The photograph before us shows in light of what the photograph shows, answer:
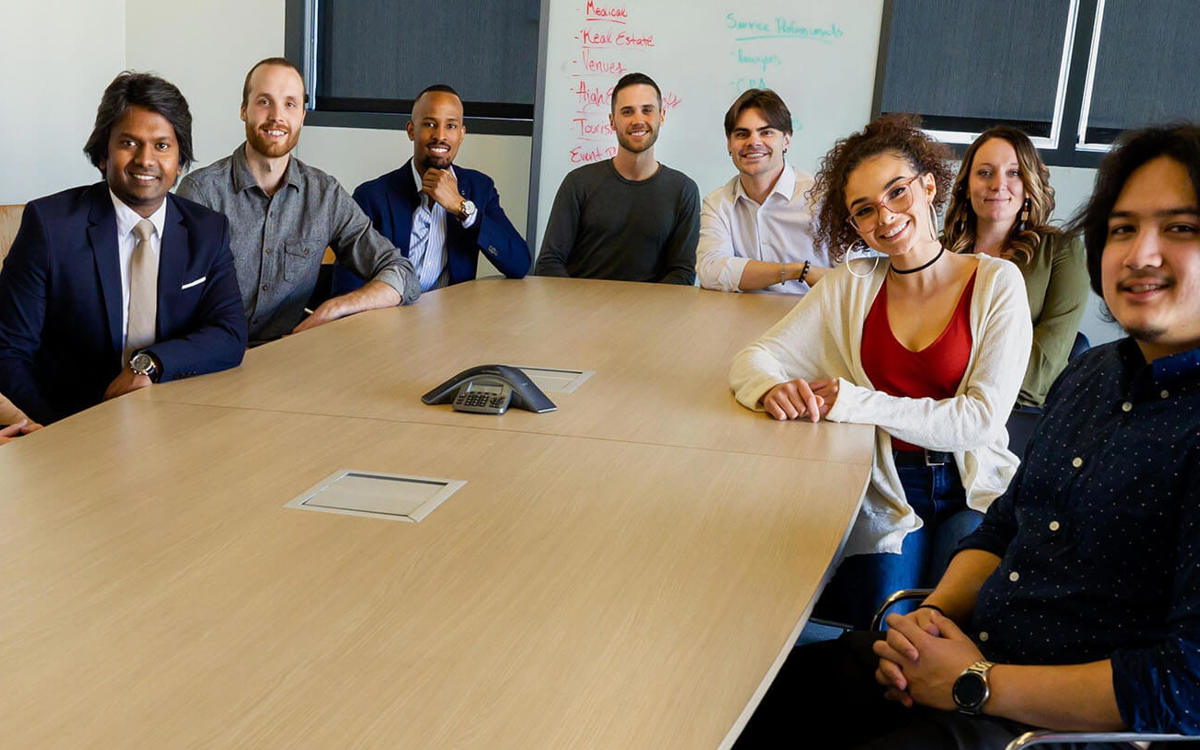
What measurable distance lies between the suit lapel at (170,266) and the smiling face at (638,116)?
2154 millimetres

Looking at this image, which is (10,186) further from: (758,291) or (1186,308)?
(1186,308)

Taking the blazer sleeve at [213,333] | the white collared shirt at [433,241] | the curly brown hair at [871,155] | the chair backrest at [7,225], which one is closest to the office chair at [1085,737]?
the curly brown hair at [871,155]

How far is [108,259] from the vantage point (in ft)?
8.30

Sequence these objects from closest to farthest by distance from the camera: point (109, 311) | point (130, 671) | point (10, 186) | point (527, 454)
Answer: point (130, 671) < point (527, 454) < point (109, 311) < point (10, 186)

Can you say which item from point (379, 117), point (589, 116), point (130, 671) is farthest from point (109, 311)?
point (379, 117)

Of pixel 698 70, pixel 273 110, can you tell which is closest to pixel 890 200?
pixel 273 110

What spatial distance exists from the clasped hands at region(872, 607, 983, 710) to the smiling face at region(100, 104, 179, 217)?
191cm

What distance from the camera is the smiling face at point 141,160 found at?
2.58 meters

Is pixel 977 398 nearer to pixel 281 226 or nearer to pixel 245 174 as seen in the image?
pixel 281 226

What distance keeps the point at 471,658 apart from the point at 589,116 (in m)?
4.19

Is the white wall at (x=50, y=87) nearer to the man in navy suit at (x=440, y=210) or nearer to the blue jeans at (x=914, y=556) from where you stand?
the man in navy suit at (x=440, y=210)

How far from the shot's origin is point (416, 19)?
5.59 m

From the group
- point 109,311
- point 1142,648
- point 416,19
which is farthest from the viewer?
point 416,19

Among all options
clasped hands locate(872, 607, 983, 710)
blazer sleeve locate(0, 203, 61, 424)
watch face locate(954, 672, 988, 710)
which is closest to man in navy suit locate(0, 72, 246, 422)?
blazer sleeve locate(0, 203, 61, 424)
